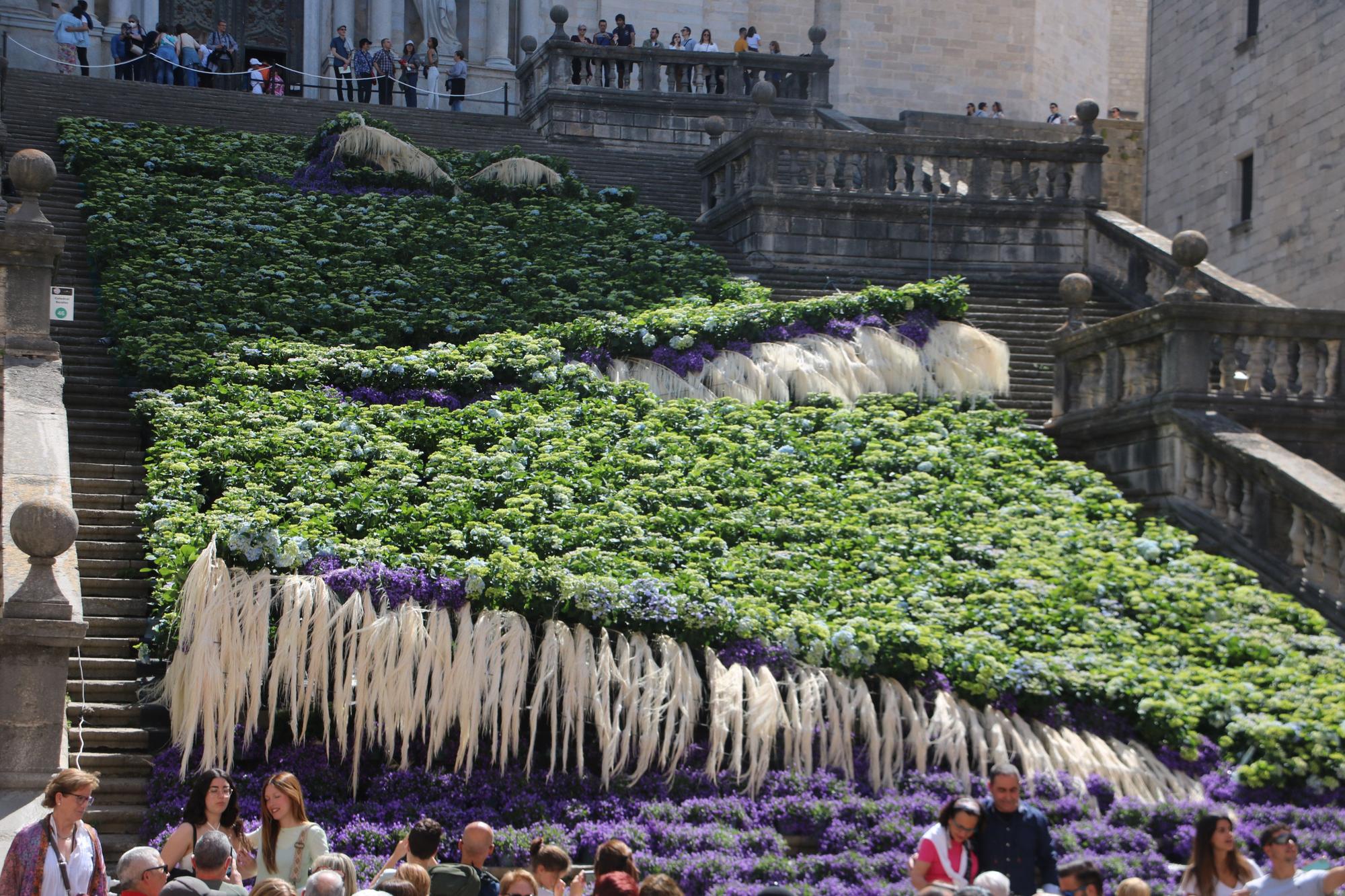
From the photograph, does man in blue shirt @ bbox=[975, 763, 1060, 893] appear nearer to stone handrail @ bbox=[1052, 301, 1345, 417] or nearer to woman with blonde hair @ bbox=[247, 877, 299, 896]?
woman with blonde hair @ bbox=[247, 877, 299, 896]

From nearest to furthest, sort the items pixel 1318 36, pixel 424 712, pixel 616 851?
pixel 616 851 < pixel 424 712 < pixel 1318 36

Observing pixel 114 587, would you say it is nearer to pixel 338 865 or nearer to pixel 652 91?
pixel 338 865

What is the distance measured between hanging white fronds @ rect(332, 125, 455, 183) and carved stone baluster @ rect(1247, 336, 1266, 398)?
426 inches

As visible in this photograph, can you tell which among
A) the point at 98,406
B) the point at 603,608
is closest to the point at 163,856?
the point at 603,608

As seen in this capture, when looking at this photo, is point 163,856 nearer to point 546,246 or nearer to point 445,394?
point 445,394

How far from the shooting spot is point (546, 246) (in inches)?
832

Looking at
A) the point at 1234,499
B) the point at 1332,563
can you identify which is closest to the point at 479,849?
the point at 1332,563

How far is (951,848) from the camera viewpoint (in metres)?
8.98

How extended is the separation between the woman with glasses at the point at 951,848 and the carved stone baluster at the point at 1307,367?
27.6 ft

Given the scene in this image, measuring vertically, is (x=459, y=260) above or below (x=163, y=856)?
above

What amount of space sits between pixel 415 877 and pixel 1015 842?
3113mm

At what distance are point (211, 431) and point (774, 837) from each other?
643 cm

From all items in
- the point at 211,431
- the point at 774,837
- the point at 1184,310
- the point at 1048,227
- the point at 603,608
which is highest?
the point at 1048,227

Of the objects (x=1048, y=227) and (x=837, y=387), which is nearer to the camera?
(x=837, y=387)
